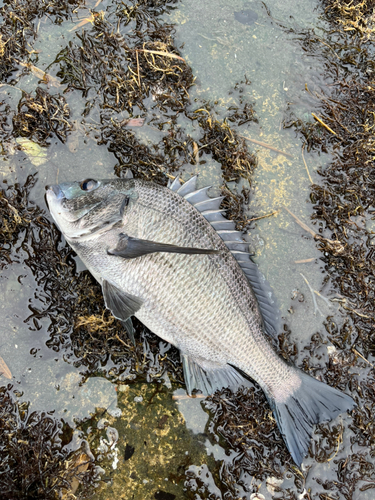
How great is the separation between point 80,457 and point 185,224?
2185mm

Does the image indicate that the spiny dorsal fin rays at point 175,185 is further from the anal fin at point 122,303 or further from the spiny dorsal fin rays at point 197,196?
the anal fin at point 122,303

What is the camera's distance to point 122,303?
2.68 metres

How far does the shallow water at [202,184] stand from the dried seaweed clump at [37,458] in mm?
119

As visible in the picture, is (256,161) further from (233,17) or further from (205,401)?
(205,401)

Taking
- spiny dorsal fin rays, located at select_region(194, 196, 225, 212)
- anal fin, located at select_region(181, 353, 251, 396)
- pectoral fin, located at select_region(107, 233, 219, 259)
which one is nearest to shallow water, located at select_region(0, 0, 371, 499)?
anal fin, located at select_region(181, 353, 251, 396)

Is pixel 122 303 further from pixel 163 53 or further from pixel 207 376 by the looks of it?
pixel 163 53

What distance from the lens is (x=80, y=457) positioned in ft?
9.59

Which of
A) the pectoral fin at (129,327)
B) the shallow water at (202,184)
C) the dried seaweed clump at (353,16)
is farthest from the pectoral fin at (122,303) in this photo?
the dried seaweed clump at (353,16)

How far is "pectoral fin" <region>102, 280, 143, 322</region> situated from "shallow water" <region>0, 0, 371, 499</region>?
2.50 ft

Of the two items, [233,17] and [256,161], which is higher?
[233,17]

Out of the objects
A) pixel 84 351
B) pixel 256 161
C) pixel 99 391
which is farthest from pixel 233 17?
pixel 99 391

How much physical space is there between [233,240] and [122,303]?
1.04m

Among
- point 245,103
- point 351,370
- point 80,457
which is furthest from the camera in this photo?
point 245,103

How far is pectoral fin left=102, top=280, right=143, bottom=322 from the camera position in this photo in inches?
105
